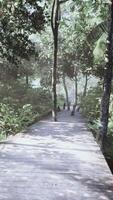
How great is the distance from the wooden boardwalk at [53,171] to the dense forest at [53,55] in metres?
1.52

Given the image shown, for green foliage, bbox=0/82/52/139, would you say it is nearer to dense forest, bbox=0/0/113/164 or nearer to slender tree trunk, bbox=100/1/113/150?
dense forest, bbox=0/0/113/164

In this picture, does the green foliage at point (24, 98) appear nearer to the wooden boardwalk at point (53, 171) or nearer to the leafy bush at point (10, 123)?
the leafy bush at point (10, 123)

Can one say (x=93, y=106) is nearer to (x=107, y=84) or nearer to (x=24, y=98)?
(x=24, y=98)

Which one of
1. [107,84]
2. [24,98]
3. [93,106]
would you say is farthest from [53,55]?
[24,98]

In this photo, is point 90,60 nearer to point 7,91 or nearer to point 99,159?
point 7,91

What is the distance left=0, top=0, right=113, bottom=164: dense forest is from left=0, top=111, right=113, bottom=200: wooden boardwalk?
5.00 ft

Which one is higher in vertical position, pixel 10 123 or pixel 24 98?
pixel 24 98

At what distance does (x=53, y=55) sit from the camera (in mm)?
22531

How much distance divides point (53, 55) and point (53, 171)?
14311 mm

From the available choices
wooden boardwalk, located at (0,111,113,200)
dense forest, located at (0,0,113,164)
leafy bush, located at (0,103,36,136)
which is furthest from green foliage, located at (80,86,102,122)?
wooden boardwalk, located at (0,111,113,200)

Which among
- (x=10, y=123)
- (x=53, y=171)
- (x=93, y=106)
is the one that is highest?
(x=93, y=106)

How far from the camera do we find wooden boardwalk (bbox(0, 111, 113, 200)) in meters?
7.07

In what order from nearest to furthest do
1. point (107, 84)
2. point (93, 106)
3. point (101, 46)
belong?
point (107, 84), point (101, 46), point (93, 106)

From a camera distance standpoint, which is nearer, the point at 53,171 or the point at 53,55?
the point at 53,171
